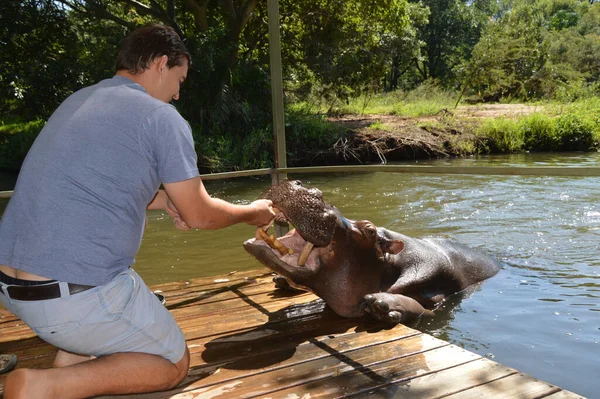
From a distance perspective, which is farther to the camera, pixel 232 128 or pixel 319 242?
pixel 232 128

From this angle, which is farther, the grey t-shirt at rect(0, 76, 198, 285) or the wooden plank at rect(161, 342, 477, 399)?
the wooden plank at rect(161, 342, 477, 399)

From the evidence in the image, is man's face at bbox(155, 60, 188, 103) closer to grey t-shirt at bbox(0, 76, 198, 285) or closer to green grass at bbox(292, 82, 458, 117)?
grey t-shirt at bbox(0, 76, 198, 285)

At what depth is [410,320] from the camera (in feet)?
11.7

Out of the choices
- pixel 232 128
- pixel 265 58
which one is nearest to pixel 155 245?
pixel 232 128

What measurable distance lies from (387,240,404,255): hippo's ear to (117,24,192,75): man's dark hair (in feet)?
6.04

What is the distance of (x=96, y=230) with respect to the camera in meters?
1.99

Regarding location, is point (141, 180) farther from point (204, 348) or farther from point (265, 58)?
point (265, 58)

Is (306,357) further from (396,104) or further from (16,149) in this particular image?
(396,104)

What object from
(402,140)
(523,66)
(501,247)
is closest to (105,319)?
(501,247)

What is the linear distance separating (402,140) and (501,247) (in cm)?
909

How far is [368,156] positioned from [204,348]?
1223 centimetres

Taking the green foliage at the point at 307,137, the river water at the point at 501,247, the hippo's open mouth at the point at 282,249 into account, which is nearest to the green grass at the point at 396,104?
the green foliage at the point at 307,137

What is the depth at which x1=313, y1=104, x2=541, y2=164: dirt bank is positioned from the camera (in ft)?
48.3

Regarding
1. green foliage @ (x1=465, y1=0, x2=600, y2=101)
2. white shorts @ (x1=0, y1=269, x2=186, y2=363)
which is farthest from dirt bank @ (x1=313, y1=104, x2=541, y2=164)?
white shorts @ (x1=0, y1=269, x2=186, y2=363)
